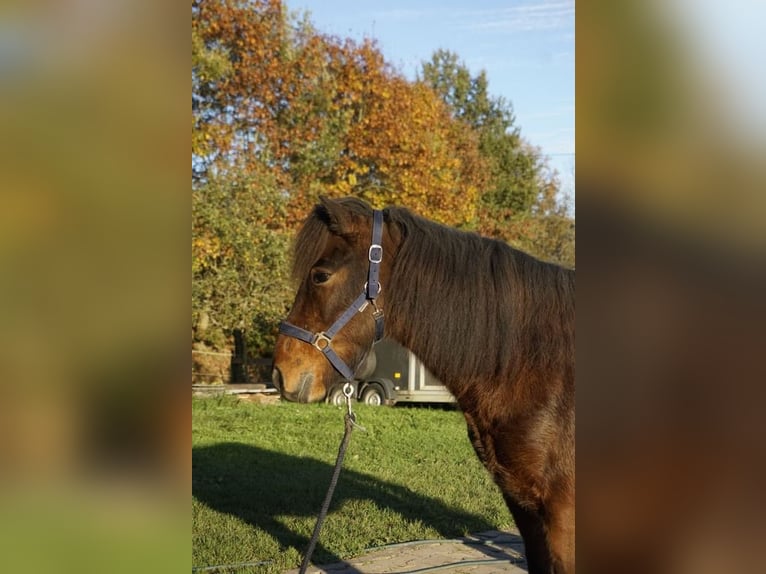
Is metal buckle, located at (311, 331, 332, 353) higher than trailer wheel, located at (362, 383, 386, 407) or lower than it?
higher

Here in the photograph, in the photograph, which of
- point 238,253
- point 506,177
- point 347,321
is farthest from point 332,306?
point 506,177

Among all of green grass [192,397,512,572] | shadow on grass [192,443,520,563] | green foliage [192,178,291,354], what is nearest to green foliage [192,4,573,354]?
green foliage [192,178,291,354]

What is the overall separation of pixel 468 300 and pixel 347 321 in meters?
0.57

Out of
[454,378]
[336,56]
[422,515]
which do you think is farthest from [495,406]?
[336,56]

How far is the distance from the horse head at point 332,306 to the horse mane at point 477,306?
112 millimetres

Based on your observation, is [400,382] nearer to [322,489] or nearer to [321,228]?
[322,489]

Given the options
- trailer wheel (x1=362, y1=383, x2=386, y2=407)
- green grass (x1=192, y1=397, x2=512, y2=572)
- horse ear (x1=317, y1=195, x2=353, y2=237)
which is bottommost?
trailer wheel (x1=362, y1=383, x2=386, y2=407)

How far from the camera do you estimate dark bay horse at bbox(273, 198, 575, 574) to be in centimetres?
295

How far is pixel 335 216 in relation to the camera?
3279 millimetres

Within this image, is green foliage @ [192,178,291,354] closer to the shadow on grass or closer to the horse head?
the shadow on grass

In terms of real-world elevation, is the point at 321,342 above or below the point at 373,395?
above

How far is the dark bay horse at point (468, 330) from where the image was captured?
9.67 ft
